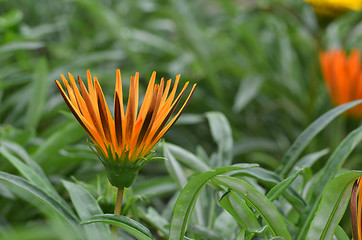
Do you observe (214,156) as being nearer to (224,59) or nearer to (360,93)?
(360,93)

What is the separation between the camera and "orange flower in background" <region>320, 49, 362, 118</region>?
49.0 inches

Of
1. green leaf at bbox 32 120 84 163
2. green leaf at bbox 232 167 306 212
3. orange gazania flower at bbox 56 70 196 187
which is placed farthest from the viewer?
green leaf at bbox 32 120 84 163

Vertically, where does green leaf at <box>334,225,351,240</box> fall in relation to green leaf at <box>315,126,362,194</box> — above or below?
below

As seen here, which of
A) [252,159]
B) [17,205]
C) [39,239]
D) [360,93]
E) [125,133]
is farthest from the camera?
[252,159]

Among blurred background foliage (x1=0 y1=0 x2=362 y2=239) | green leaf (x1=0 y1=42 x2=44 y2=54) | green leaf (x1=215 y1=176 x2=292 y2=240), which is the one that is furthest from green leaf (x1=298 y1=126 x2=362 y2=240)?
green leaf (x1=0 y1=42 x2=44 y2=54)

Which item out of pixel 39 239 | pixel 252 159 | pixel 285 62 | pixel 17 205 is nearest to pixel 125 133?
pixel 39 239

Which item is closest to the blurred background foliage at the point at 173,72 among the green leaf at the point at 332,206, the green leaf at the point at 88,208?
the green leaf at the point at 88,208

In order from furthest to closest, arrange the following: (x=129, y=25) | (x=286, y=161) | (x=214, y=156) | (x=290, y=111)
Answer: (x=129, y=25)
(x=290, y=111)
(x=214, y=156)
(x=286, y=161)

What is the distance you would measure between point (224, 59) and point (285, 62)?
0.89ft

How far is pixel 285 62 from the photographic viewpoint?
6.22 feet

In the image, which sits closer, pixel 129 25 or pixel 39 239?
pixel 39 239

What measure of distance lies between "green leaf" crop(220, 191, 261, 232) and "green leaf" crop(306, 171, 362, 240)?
2.5 inches

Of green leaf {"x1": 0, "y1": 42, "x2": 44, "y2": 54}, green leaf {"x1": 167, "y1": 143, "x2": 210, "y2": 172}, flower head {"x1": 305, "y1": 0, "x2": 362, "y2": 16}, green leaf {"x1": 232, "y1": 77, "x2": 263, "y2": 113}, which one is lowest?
green leaf {"x1": 232, "y1": 77, "x2": 263, "y2": 113}

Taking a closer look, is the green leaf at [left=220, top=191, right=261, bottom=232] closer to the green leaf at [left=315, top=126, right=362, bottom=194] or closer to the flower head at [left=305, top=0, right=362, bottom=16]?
the green leaf at [left=315, top=126, right=362, bottom=194]
